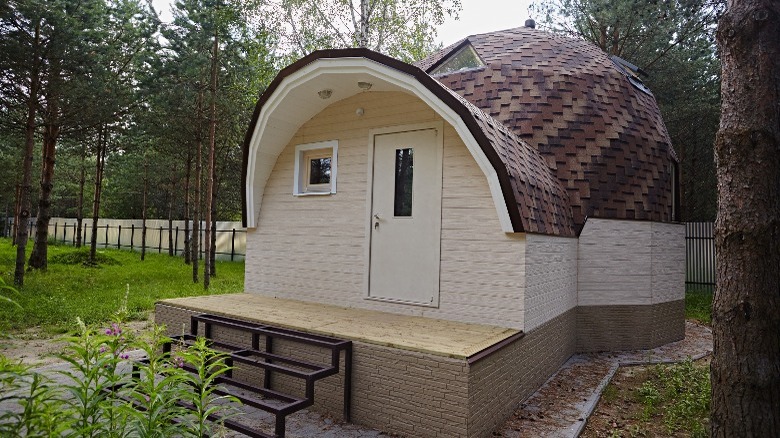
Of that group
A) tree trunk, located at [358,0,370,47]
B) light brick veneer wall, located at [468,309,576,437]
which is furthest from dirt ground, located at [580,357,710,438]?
tree trunk, located at [358,0,370,47]

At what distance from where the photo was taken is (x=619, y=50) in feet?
47.0

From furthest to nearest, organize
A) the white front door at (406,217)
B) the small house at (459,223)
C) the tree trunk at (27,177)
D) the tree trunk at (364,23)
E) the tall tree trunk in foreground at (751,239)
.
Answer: the tree trunk at (364,23) → the tree trunk at (27,177) → the white front door at (406,217) → the small house at (459,223) → the tall tree trunk in foreground at (751,239)

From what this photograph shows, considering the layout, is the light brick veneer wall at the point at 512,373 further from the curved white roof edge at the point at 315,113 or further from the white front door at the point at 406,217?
the curved white roof edge at the point at 315,113

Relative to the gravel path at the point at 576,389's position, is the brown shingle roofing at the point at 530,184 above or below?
above

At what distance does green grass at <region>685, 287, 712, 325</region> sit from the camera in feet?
34.4

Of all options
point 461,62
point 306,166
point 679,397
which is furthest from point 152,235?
point 679,397

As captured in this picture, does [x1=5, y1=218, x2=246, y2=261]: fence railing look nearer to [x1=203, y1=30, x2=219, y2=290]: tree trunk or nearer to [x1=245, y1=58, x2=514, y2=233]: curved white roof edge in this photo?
[x1=203, y1=30, x2=219, y2=290]: tree trunk

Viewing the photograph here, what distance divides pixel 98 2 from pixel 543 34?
12348 millimetres

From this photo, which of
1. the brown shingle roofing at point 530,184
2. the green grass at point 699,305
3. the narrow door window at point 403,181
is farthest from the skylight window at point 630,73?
the narrow door window at point 403,181

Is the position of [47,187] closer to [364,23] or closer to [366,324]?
[364,23]

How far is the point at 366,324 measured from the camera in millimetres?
5094

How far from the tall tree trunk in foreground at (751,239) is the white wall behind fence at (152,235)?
21628 mm

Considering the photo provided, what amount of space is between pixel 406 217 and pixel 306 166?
7.02 ft

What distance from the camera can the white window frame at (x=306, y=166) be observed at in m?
6.68
